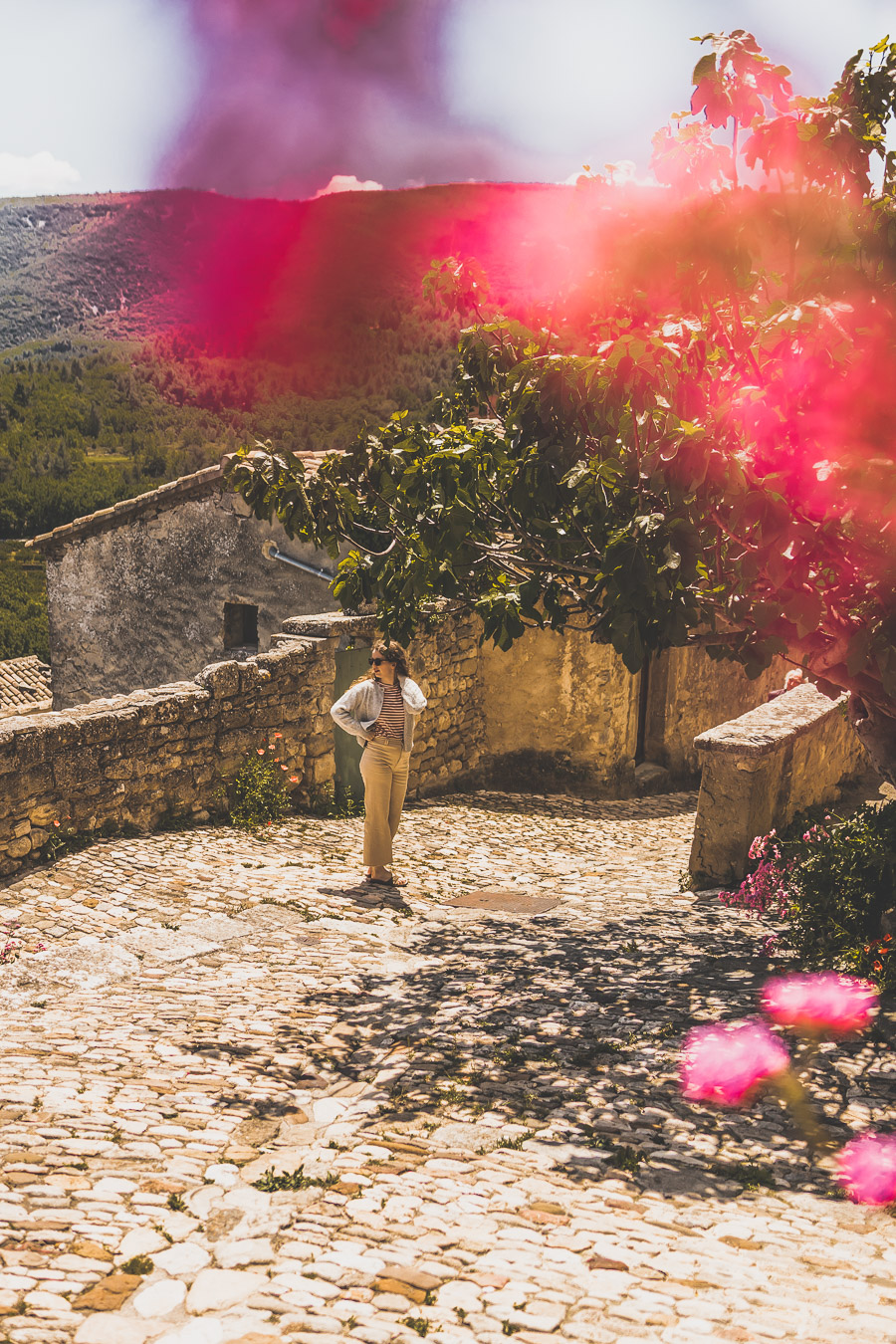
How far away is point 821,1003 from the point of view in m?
5.29

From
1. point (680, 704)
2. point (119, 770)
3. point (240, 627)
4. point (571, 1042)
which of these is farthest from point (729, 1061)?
point (240, 627)

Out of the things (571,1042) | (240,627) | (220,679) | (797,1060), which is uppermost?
(240,627)

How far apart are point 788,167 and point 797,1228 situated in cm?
434

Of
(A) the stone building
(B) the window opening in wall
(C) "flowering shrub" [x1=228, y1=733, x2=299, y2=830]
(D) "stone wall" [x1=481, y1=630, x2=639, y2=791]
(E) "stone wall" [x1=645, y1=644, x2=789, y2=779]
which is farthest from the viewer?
(B) the window opening in wall

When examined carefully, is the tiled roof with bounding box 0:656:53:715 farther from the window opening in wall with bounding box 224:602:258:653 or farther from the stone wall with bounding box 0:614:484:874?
the stone wall with bounding box 0:614:484:874

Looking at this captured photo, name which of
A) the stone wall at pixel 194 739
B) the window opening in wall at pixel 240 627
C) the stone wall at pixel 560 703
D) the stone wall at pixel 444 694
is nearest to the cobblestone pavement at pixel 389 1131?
the stone wall at pixel 194 739

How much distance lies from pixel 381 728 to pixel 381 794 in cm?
52

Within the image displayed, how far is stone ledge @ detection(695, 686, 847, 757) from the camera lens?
287 inches

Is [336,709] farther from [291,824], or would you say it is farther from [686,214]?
[686,214]

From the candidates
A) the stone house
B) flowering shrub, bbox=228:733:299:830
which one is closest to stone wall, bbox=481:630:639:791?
the stone house

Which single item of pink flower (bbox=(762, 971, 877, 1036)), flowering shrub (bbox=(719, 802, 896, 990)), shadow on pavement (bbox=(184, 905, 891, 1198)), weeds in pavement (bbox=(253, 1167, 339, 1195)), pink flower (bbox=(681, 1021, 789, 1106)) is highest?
flowering shrub (bbox=(719, 802, 896, 990))

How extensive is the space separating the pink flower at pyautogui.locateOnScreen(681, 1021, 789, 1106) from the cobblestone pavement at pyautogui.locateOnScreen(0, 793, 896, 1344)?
0.38ft

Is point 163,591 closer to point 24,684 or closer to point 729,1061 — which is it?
point 729,1061

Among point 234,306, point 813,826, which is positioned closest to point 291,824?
point 813,826
